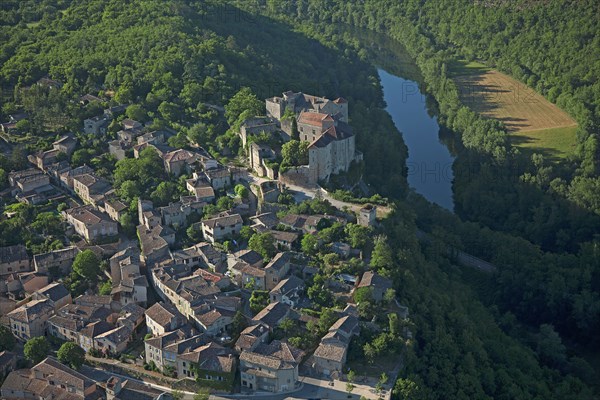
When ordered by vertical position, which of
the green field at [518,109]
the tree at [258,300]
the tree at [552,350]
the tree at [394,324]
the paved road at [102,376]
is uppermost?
the tree at [394,324]

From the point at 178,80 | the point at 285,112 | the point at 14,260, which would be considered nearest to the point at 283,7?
the point at 178,80

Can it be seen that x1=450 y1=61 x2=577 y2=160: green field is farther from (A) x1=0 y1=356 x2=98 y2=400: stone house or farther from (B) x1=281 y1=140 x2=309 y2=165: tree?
(A) x1=0 y1=356 x2=98 y2=400: stone house

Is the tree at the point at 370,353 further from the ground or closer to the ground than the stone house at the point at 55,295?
further from the ground

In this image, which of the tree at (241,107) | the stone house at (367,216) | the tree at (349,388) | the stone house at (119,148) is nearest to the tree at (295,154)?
the stone house at (367,216)

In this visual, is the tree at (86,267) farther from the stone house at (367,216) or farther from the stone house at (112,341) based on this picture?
the stone house at (367,216)

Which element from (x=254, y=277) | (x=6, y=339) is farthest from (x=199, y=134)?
(x=6, y=339)

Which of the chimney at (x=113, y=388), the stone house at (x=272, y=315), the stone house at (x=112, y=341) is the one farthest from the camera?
the stone house at (x=272, y=315)

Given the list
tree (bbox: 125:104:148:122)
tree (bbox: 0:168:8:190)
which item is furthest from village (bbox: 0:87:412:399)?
tree (bbox: 125:104:148:122)
